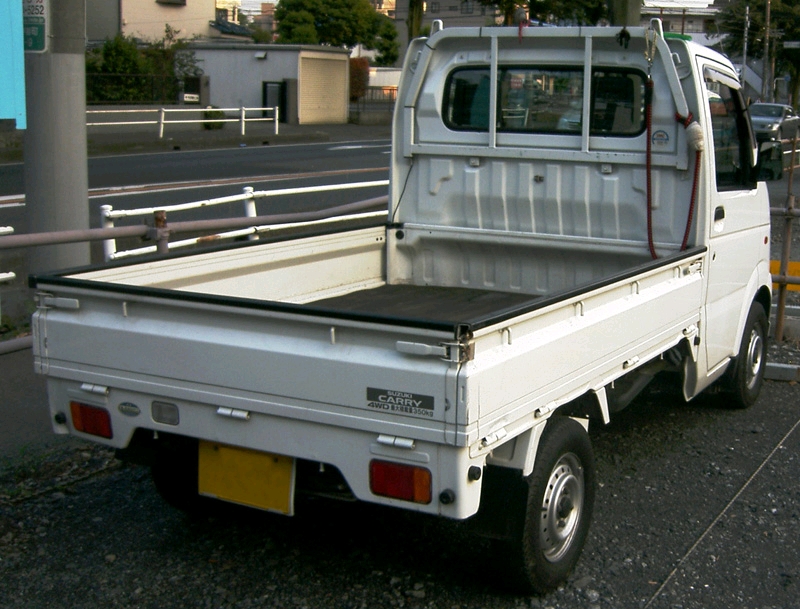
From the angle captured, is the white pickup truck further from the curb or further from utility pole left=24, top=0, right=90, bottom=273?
utility pole left=24, top=0, right=90, bottom=273

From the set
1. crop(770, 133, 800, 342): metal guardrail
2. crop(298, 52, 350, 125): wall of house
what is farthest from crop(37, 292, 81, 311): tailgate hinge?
crop(298, 52, 350, 125): wall of house

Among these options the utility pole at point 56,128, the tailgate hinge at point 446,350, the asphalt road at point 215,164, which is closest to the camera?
the tailgate hinge at point 446,350

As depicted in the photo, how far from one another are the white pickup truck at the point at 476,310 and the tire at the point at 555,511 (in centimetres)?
1

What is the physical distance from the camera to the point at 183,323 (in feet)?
12.9

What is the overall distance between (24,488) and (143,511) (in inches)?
26.2

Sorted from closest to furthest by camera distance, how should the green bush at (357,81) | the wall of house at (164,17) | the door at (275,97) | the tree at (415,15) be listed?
the tree at (415,15), the door at (275,97), the wall of house at (164,17), the green bush at (357,81)

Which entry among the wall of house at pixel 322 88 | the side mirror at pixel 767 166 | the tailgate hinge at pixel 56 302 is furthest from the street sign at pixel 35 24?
the wall of house at pixel 322 88

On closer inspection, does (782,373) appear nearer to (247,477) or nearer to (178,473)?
(178,473)

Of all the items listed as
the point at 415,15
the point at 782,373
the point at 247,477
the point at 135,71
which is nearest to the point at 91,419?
the point at 247,477

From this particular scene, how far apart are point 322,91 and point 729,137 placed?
122ft

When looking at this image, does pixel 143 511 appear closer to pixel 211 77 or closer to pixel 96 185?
pixel 96 185

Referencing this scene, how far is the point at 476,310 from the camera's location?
5.74 m

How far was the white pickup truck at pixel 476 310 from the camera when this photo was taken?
11.7ft

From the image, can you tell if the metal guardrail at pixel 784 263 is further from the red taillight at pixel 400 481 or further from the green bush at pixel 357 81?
the green bush at pixel 357 81
